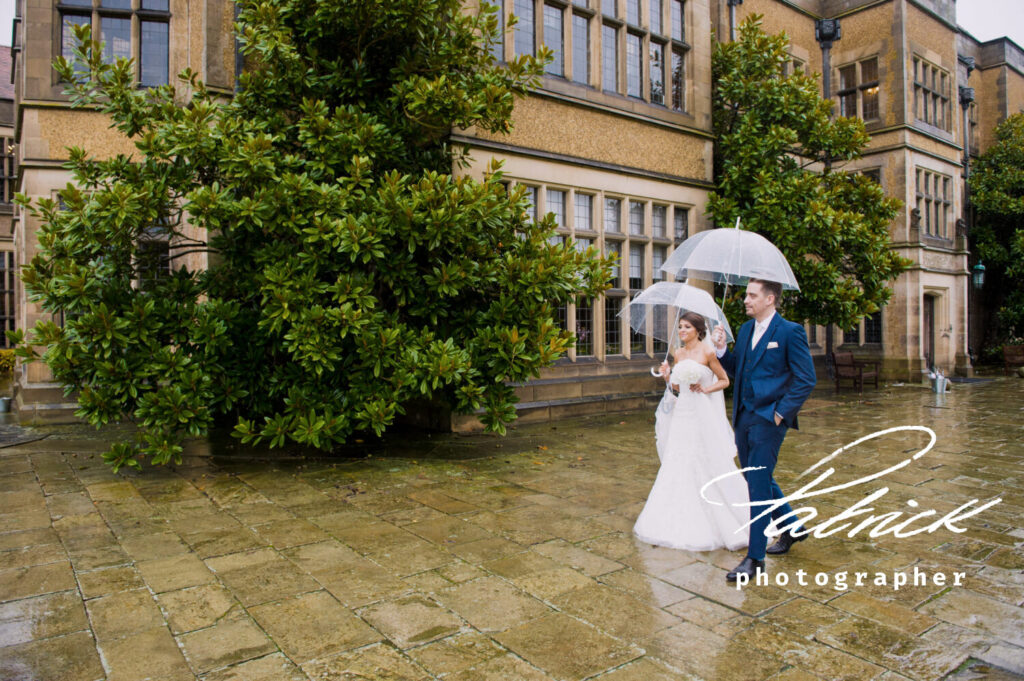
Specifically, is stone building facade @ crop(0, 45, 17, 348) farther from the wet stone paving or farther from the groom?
the groom

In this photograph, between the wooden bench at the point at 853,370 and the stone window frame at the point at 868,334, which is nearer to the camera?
the wooden bench at the point at 853,370

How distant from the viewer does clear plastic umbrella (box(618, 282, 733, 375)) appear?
17.2ft

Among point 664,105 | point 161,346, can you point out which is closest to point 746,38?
Result: point 664,105

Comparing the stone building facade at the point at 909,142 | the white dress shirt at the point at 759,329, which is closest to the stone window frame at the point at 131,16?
the white dress shirt at the point at 759,329

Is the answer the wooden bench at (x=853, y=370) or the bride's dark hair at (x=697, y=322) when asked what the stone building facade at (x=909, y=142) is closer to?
the wooden bench at (x=853, y=370)

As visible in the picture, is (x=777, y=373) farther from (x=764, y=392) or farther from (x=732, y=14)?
(x=732, y=14)

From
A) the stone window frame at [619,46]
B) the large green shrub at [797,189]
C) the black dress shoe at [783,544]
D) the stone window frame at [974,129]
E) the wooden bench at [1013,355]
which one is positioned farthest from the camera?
the stone window frame at [974,129]

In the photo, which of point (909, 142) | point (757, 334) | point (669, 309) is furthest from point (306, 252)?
point (909, 142)

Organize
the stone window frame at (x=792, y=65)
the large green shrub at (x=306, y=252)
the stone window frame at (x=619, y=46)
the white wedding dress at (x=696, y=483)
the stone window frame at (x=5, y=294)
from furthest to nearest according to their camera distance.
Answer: the stone window frame at (x=5, y=294) → the stone window frame at (x=792, y=65) → the stone window frame at (x=619, y=46) → the large green shrub at (x=306, y=252) → the white wedding dress at (x=696, y=483)

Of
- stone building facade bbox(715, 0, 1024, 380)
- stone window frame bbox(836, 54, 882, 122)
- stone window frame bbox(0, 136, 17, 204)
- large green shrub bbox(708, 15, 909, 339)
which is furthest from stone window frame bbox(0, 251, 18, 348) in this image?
stone window frame bbox(836, 54, 882, 122)

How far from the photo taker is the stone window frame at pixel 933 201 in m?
20.4

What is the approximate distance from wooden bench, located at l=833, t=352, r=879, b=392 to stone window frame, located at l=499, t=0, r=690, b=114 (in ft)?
24.8

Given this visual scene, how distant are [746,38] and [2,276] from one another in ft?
76.8

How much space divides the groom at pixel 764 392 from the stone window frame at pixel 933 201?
18.7m
